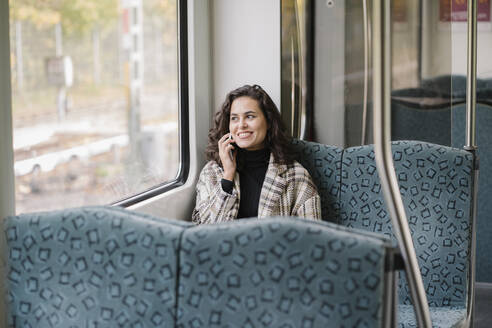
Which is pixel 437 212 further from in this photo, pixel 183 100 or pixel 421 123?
pixel 183 100

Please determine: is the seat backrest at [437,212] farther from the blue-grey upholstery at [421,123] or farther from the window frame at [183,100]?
the window frame at [183,100]

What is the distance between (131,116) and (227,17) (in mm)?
700

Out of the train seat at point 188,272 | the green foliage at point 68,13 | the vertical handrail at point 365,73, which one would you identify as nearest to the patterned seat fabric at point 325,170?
the vertical handrail at point 365,73

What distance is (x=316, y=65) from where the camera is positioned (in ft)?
9.98

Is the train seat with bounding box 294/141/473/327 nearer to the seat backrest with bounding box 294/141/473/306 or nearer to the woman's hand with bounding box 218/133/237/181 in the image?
the seat backrest with bounding box 294/141/473/306

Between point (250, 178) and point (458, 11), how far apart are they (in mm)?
1597

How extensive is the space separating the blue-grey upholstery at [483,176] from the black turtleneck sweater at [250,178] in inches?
52.6

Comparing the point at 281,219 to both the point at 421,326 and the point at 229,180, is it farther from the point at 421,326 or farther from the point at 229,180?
the point at 229,180

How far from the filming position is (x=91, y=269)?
1.28 metres

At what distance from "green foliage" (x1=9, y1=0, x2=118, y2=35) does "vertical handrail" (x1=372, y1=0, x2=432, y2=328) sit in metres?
1.01

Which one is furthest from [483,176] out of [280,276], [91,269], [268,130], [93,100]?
[91,269]

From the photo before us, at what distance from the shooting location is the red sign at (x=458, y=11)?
2.91 m

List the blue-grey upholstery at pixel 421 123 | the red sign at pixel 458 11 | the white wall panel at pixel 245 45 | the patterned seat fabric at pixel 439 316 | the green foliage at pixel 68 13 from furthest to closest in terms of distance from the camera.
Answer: the red sign at pixel 458 11, the white wall panel at pixel 245 45, the blue-grey upholstery at pixel 421 123, the patterned seat fabric at pixel 439 316, the green foliage at pixel 68 13

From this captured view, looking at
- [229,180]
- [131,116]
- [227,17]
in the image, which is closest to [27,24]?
[131,116]
